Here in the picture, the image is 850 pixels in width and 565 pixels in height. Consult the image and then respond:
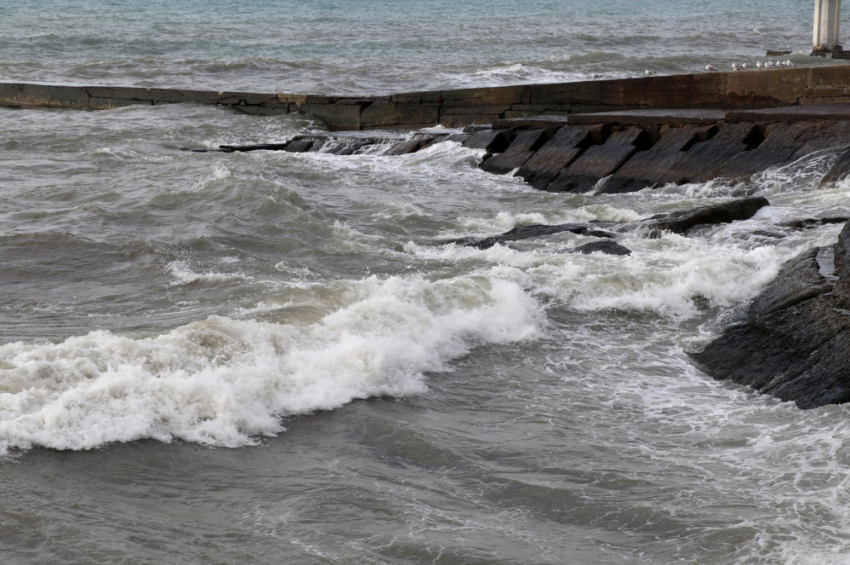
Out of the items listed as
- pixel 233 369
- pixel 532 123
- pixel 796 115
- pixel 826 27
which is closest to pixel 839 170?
pixel 796 115

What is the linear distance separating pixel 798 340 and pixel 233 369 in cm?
350

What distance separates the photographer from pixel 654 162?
12.7m

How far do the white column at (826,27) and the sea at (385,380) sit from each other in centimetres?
1446

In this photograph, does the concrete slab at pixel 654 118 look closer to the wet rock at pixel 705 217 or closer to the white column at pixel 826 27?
the wet rock at pixel 705 217

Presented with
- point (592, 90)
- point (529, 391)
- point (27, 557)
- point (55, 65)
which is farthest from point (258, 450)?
point (55, 65)

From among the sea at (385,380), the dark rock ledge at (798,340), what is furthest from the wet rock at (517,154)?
the dark rock ledge at (798,340)

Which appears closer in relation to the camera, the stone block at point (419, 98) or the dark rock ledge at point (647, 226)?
the dark rock ledge at point (647, 226)

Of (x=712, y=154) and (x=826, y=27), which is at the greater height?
(x=826, y=27)

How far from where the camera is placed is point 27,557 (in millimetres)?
4055

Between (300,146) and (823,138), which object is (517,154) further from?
(823,138)

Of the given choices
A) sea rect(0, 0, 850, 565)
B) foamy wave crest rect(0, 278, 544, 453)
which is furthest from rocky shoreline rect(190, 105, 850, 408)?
foamy wave crest rect(0, 278, 544, 453)

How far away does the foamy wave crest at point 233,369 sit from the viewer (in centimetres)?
528

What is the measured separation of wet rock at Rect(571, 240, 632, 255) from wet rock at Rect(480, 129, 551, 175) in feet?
16.9

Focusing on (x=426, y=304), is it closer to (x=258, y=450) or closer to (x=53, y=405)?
(x=258, y=450)
